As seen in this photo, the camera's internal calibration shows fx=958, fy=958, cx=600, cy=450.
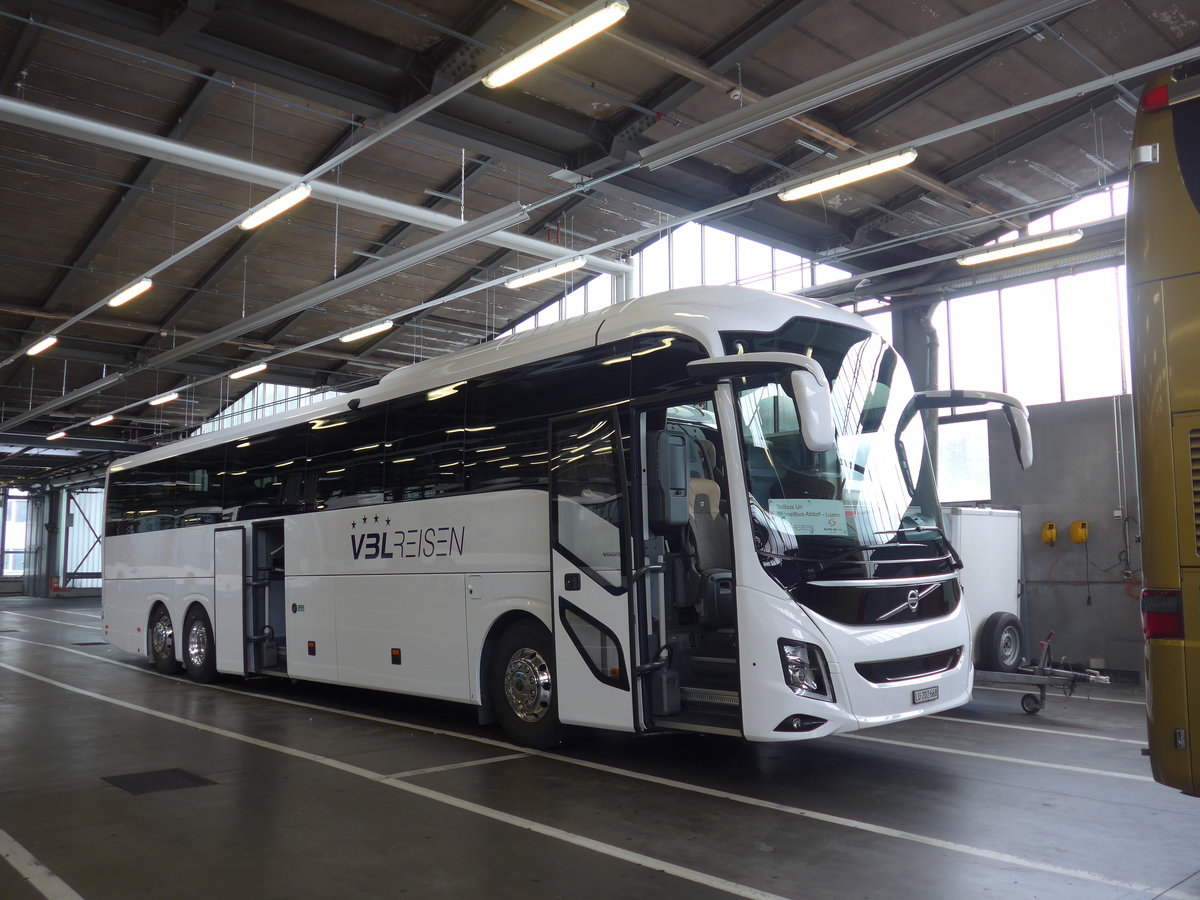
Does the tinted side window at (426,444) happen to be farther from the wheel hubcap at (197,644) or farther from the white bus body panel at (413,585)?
the wheel hubcap at (197,644)

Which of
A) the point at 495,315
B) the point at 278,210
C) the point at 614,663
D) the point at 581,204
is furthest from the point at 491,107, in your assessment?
the point at 495,315

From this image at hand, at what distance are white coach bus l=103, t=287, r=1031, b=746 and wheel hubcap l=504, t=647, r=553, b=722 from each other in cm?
2

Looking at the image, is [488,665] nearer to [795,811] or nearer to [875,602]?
[795,811]

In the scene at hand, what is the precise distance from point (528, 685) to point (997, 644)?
5.91 m

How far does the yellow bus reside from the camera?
13.8 ft

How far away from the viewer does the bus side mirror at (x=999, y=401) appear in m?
7.44

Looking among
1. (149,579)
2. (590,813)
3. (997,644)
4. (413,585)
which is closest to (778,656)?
(590,813)

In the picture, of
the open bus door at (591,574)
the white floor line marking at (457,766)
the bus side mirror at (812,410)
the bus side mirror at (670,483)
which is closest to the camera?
the bus side mirror at (812,410)

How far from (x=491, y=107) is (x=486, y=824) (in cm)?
894

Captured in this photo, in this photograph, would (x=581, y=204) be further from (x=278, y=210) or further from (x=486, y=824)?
(x=486, y=824)

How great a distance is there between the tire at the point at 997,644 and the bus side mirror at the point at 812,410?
6.48 metres

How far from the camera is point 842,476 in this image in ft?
21.1

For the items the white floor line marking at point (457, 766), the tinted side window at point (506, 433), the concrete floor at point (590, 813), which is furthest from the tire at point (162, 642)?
the white floor line marking at point (457, 766)

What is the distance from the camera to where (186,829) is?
18.5 feet
